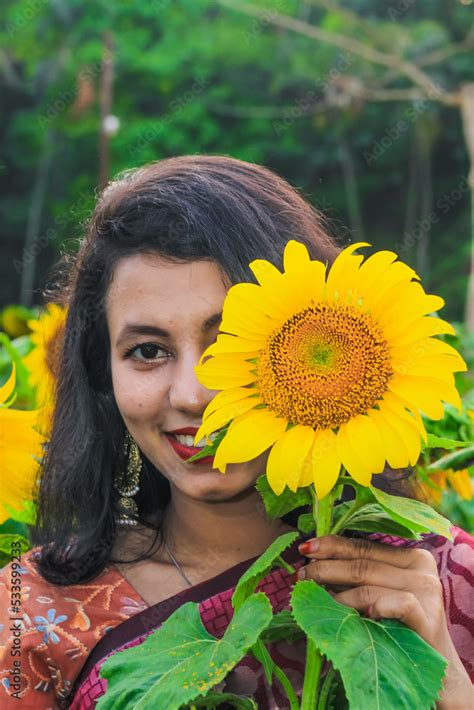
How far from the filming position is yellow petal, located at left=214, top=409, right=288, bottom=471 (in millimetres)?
1122

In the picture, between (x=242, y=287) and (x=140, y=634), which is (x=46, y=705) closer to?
(x=140, y=634)

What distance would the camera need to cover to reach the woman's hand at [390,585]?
1227mm

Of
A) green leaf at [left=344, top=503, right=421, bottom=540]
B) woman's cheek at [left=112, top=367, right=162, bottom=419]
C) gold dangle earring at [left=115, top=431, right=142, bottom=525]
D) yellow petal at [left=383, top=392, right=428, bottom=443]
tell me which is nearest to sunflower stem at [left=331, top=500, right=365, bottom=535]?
green leaf at [left=344, top=503, right=421, bottom=540]

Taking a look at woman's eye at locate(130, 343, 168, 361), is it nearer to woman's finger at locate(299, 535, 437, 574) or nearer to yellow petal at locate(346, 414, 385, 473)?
woman's finger at locate(299, 535, 437, 574)

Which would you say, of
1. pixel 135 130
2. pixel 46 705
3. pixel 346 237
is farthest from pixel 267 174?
pixel 135 130

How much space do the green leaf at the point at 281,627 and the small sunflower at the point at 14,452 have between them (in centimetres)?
56

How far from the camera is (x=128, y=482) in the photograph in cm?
190

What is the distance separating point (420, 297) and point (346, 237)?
91cm

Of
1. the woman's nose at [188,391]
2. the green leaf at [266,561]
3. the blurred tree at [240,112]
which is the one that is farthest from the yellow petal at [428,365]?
the blurred tree at [240,112]

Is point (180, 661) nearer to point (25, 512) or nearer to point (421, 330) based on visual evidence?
point (421, 330)

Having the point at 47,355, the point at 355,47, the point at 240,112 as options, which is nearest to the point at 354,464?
the point at 47,355

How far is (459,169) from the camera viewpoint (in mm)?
22406

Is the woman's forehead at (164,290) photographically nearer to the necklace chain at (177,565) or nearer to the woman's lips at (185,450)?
the woman's lips at (185,450)

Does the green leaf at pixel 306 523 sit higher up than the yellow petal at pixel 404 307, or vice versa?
the yellow petal at pixel 404 307
